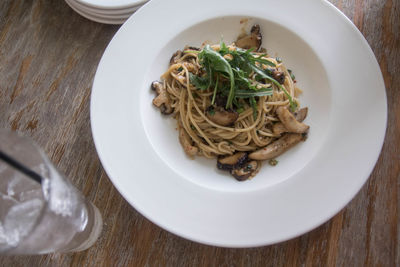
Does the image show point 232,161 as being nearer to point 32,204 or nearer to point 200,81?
point 200,81

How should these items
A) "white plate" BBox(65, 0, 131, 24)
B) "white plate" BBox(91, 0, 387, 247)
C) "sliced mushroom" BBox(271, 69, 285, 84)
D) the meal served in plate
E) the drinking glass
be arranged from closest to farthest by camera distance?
the drinking glass → "white plate" BBox(91, 0, 387, 247) → the meal served in plate → "sliced mushroom" BBox(271, 69, 285, 84) → "white plate" BBox(65, 0, 131, 24)

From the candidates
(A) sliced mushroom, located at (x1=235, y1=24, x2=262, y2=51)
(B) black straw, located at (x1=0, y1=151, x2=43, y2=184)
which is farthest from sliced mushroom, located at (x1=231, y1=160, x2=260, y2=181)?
(B) black straw, located at (x1=0, y1=151, x2=43, y2=184)

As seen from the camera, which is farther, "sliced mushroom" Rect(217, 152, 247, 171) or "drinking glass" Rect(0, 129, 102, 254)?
"sliced mushroom" Rect(217, 152, 247, 171)

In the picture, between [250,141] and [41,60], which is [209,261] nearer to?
[250,141]

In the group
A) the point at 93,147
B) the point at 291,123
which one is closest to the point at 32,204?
the point at 93,147

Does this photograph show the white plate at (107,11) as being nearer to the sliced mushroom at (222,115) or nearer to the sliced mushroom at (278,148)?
the sliced mushroom at (222,115)

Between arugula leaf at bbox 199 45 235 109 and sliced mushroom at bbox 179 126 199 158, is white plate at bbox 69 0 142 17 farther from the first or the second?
sliced mushroom at bbox 179 126 199 158

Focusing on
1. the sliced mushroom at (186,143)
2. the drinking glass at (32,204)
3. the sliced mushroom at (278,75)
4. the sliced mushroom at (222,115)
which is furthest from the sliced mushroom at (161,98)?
the drinking glass at (32,204)
